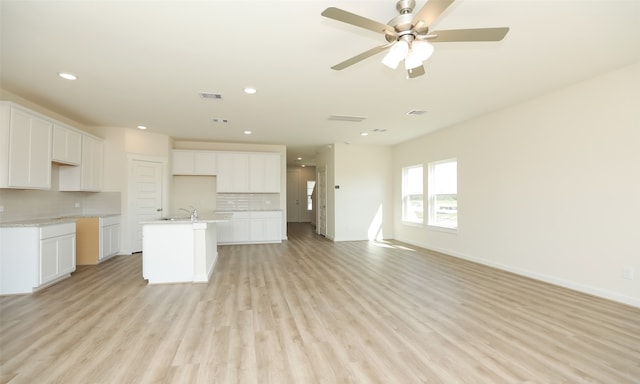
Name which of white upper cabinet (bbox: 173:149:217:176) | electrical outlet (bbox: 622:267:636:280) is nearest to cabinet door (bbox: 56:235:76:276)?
white upper cabinet (bbox: 173:149:217:176)

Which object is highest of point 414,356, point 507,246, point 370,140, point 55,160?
point 370,140

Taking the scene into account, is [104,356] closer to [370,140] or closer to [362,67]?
[362,67]

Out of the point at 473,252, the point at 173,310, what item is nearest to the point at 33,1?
the point at 173,310

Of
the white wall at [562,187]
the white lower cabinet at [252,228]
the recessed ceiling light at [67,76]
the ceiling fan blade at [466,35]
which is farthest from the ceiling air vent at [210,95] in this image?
the white wall at [562,187]

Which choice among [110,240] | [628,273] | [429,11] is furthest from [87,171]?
[628,273]

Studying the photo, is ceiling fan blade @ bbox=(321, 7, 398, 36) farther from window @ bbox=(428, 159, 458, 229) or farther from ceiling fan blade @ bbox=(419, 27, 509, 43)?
window @ bbox=(428, 159, 458, 229)

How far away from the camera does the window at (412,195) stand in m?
7.34

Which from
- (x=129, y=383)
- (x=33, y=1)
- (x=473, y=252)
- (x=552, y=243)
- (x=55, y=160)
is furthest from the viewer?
(x=473, y=252)

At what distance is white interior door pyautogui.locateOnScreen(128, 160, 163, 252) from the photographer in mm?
6250

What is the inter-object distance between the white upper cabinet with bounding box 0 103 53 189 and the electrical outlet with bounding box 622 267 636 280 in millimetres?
7518

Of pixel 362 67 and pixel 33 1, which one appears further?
pixel 362 67

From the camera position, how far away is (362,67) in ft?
10.9

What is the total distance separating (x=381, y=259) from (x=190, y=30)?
4772 mm

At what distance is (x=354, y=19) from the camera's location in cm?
186
